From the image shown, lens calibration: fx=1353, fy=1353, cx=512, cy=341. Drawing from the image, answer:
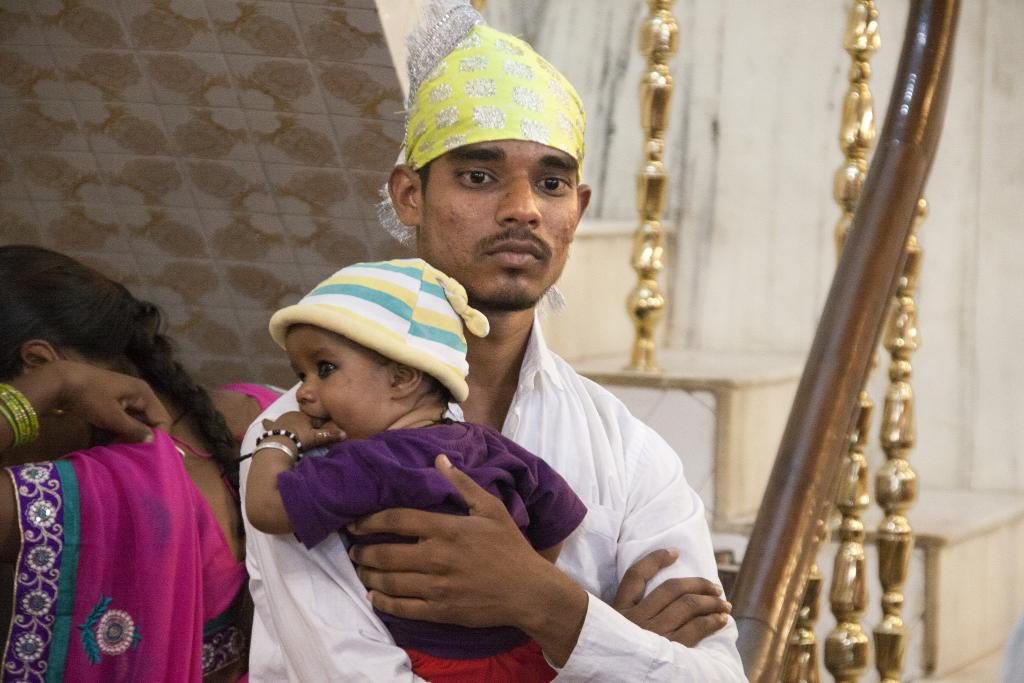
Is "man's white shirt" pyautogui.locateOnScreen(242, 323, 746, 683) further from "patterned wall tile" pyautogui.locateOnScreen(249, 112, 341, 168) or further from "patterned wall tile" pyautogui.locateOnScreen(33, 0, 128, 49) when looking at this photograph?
"patterned wall tile" pyautogui.locateOnScreen(33, 0, 128, 49)

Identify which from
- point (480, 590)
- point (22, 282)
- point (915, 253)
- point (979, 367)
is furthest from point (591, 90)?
point (480, 590)

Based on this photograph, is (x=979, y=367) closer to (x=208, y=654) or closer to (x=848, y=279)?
(x=848, y=279)

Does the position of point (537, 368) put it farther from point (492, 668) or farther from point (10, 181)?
point (10, 181)

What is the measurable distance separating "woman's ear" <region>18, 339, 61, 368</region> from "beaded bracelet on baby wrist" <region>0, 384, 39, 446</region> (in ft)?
0.27

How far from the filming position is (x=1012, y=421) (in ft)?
12.6

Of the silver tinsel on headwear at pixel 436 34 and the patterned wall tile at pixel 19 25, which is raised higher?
the patterned wall tile at pixel 19 25

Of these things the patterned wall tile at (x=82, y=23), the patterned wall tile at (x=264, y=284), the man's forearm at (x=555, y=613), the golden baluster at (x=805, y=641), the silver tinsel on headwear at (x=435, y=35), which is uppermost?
the patterned wall tile at (x=82, y=23)

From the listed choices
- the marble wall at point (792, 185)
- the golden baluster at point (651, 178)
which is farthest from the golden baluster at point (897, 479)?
the marble wall at point (792, 185)

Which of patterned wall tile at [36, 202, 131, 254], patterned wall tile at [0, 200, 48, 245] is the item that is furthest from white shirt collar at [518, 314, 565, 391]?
patterned wall tile at [0, 200, 48, 245]

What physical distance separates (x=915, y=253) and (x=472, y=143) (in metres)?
1.28

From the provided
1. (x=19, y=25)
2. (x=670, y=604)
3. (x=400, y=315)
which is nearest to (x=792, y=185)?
(x=19, y=25)

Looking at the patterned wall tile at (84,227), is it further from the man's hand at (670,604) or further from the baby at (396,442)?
the man's hand at (670,604)

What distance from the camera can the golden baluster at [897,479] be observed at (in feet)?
8.87

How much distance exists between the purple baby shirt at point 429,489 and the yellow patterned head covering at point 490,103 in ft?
1.33
